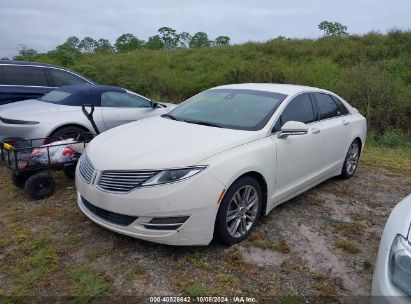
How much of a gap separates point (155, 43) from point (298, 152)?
95.3 ft

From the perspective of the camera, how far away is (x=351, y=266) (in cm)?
359

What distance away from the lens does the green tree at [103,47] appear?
96.8ft

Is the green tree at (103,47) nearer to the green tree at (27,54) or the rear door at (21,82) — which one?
the green tree at (27,54)

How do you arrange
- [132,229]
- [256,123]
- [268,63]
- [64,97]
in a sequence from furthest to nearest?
1. [268,63]
2. [64,97]
3. [256,123]
4. [132,229]

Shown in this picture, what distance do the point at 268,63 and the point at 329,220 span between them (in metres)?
15.6

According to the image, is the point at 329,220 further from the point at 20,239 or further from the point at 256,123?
the point at 20,239

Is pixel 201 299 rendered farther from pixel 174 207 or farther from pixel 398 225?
pixel 398 225

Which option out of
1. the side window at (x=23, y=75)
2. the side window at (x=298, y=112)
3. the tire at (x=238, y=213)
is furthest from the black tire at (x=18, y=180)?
the side window at (x=23, y=75)

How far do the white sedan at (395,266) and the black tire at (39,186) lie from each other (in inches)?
159

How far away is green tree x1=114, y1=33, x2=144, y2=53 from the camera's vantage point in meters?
31.6

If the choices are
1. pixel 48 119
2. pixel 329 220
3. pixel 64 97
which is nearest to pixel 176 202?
pixel 329 220

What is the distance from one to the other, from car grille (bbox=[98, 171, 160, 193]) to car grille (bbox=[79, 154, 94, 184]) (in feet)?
0.72

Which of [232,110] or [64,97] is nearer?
[232,110]

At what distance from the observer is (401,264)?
2.09 m
